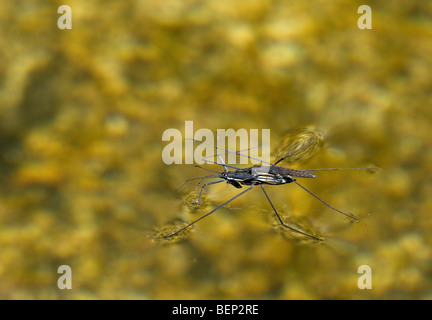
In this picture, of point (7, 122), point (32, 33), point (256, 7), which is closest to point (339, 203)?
point (256, 7)

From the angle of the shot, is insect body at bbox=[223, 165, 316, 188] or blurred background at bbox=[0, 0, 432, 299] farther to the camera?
insect body at bbox=[223, 165, 316, 188]

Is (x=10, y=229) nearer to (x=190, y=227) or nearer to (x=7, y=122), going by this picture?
(x=7, y=122)
